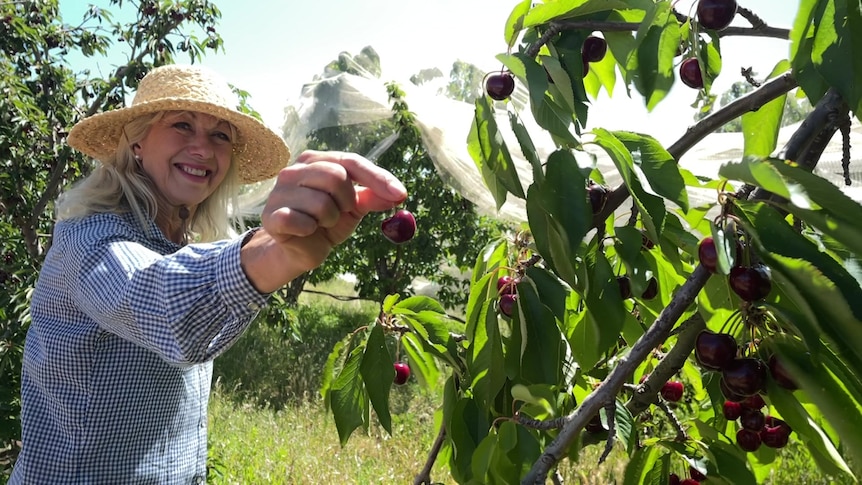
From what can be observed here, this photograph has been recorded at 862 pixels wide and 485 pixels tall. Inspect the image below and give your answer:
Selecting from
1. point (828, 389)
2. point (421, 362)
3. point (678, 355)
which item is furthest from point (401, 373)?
point (828, 389)

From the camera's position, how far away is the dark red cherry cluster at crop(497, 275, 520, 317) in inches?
33.8

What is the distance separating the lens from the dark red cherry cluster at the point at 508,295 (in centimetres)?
86

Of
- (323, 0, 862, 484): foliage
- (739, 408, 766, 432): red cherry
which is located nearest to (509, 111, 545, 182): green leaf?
(323, 0, 862, 484): foliage

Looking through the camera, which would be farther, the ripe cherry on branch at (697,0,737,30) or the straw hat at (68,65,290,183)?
the straw hat at (68,65,290,183)

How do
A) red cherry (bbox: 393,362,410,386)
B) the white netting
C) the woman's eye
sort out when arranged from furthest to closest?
the white netting < the woman's eye < red cherry (bbox: 393,362,410,386)

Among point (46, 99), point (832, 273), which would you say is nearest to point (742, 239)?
point (832, 273)

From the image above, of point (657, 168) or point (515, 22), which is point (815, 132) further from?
point (515, 22)

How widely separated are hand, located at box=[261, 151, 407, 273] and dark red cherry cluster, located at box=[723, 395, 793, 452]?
605mm

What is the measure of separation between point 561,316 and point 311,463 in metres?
2.72

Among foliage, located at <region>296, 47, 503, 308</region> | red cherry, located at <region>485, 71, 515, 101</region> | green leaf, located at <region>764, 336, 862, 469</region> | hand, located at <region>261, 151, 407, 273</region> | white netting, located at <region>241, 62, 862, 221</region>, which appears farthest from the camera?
foliage, located at <region>296, 47, 503, 308</region>

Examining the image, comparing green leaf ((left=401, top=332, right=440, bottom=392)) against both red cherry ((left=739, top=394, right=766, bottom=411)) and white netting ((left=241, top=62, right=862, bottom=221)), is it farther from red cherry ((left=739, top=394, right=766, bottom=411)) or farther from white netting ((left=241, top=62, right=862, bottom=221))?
white netting ((left=241, top=62, right=862, bottom=221))

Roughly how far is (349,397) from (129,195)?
0.65 metres

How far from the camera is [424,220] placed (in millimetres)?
6340

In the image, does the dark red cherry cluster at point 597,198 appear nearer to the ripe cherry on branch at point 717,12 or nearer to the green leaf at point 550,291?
the green leaf at point 550,291
